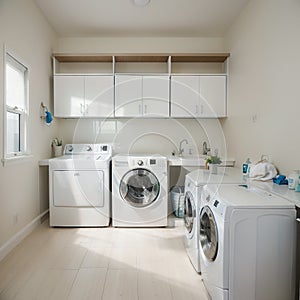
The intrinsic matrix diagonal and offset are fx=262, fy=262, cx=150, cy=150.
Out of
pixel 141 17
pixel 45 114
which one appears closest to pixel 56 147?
pixel 45 114

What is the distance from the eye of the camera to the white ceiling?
119 inches

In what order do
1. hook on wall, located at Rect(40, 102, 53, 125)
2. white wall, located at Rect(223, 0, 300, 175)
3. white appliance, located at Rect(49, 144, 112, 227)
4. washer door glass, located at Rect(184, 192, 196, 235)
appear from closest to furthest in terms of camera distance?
white wall, located at Rect(223, 0, 300, 175)
washer door glass, located at Rect(184, 192, 196, 235)
white appliance, located at Rect(49, 144, 112, 227)
hook on wall, located at Rect(40, 102, 53, 125)

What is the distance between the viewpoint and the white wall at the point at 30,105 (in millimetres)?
2438

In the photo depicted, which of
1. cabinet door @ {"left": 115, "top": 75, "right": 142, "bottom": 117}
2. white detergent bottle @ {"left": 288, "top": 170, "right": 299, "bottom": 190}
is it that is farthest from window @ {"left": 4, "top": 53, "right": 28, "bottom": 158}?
white detergent bottle @ {"left": 288, "top": 170, "right": 299, "bottom": 190}

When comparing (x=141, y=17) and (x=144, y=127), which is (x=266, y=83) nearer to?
(x=141, y=17)

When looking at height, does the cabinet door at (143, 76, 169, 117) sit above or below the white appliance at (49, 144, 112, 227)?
above

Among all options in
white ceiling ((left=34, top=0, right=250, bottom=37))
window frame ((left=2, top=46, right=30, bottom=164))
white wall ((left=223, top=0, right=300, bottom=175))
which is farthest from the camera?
white ceiling ((left=34, top=0, right=250, bottom=37))

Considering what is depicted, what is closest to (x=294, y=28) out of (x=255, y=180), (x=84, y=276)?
(x=255, y=180)

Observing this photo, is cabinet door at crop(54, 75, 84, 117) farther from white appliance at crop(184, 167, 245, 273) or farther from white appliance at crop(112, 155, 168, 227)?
white appliance at crop(184, 167, 245, 273)

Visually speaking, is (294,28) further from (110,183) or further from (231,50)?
(110,183)

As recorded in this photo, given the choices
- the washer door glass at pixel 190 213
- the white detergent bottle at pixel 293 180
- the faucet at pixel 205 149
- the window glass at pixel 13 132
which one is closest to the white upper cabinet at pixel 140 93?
the faucet at pixel 205 149

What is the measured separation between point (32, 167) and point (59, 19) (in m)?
1.95

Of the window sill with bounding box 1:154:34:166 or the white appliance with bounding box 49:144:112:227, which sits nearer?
the window sill with bounding box 1:154:34:166

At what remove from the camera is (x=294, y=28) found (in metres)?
2.09
